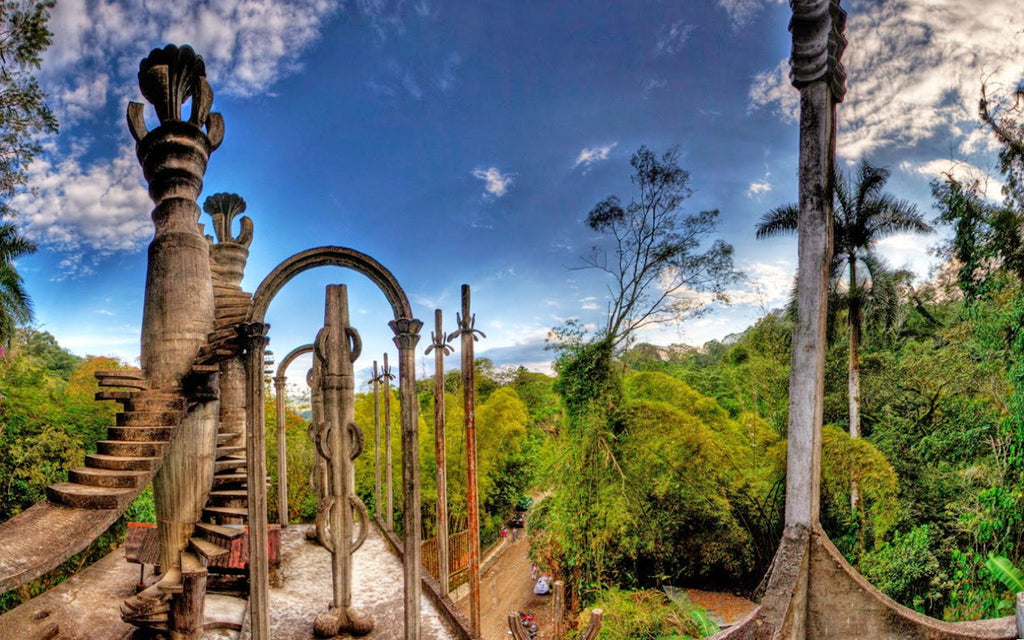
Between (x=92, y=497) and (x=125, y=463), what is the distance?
0.24m

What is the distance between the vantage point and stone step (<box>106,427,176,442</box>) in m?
3.25

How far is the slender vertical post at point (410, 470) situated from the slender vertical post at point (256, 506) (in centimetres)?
93

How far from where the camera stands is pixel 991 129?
27.4 ft

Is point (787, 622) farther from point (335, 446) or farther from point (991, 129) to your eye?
point (991, 129)

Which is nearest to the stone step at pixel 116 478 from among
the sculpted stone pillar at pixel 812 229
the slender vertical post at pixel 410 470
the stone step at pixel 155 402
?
the stone step at pixel 155 402

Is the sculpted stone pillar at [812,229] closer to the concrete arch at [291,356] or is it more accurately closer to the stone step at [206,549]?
the stone step at [206,549]

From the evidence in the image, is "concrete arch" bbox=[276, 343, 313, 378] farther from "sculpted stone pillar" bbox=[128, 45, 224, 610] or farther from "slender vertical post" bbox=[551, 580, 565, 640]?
"slender vertical post" bbox=[551, 580, 565, 640]

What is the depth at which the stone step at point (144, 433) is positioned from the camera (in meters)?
3.25

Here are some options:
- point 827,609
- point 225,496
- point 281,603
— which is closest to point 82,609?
point 281,603

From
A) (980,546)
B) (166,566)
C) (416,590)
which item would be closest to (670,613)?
(980,546)

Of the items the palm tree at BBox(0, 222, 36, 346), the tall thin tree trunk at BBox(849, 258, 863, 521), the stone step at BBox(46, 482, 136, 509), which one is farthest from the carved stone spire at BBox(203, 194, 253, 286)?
the tall thin tree trunk at BBox(849, 258, 863, 521)

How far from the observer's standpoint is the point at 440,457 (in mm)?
4957

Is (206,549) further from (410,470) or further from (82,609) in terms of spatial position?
(82,609)

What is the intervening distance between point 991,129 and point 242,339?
1200cm
